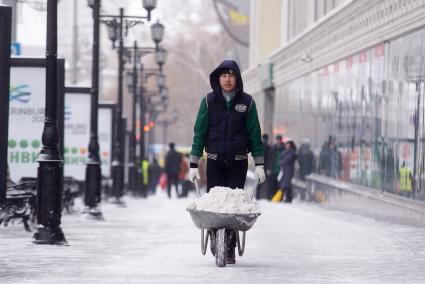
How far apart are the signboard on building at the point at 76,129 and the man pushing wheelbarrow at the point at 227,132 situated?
15.7 meters

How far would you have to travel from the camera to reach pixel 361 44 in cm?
2672

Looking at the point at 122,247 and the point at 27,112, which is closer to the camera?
the point at 122,247

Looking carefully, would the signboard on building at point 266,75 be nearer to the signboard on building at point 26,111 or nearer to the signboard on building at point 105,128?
the signboard on building at point 105,128

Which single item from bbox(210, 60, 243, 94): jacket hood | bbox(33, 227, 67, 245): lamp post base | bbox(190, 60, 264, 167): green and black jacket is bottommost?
bbox(33, 227, 67, 245): lamp post base

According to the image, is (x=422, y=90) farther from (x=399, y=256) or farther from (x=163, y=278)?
(x=163, y=278)

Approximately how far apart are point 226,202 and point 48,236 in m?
3.94

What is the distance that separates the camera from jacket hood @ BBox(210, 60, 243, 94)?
1281cm

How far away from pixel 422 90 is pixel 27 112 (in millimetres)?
6146

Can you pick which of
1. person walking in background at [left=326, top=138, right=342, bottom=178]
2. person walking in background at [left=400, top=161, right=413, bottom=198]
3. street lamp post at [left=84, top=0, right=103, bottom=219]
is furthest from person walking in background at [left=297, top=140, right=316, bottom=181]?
person walking in background at [left=400, top=161, right=413, bottom=198]

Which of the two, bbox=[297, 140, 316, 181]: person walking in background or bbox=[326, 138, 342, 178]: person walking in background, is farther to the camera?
bbox=[297, 140, 316, 181]: person walking in background

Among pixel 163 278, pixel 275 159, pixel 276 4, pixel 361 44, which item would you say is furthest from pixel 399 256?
pixel 276 4

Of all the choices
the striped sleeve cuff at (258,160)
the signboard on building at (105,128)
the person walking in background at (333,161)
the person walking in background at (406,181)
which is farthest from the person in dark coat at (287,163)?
the striped sleeve cuff at (258,160)

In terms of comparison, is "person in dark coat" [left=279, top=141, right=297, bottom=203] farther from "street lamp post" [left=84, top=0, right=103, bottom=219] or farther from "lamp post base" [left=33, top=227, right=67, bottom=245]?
"lamp post base" [left=33, top=227, right=67, bottom=245]

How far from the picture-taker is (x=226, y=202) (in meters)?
12.4
